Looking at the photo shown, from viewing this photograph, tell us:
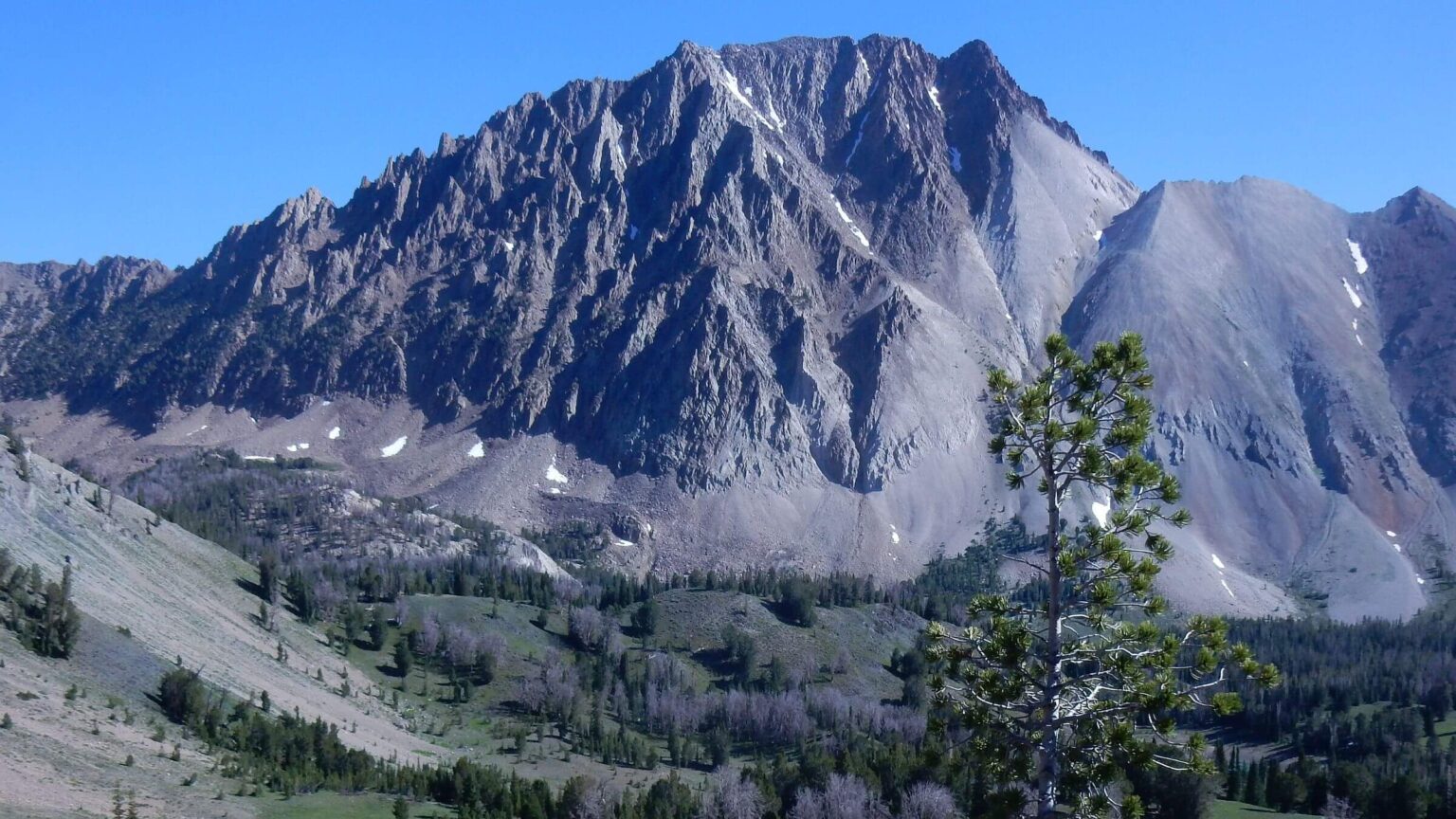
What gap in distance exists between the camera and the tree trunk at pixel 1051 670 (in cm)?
1780

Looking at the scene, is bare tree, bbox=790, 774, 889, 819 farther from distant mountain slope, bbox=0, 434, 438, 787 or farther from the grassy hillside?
the grassy hillside

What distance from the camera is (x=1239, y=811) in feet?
263

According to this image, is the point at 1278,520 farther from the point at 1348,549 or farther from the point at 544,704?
the point at 544,704

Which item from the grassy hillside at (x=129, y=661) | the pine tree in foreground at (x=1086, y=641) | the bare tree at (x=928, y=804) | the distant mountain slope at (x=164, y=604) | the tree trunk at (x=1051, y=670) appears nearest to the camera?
the pine tree in foreground at (x=1086, y=641)

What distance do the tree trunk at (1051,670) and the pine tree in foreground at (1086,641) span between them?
0.09ft

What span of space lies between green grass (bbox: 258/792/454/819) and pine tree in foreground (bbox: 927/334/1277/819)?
47209 mm

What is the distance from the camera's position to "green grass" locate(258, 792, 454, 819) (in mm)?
57844

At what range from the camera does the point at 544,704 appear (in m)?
108

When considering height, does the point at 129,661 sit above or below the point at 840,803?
above

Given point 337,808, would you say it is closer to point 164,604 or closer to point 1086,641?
point 164,604

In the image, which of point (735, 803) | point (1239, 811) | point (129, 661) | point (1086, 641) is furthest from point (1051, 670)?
point (1239, 811)

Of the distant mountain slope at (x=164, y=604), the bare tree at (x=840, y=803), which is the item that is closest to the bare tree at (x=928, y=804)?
the bare tree at (x=840, y=803)

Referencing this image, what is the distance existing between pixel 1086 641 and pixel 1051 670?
3.73 ft

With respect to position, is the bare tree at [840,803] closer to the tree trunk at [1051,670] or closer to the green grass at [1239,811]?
the green grass at [1239,811]
